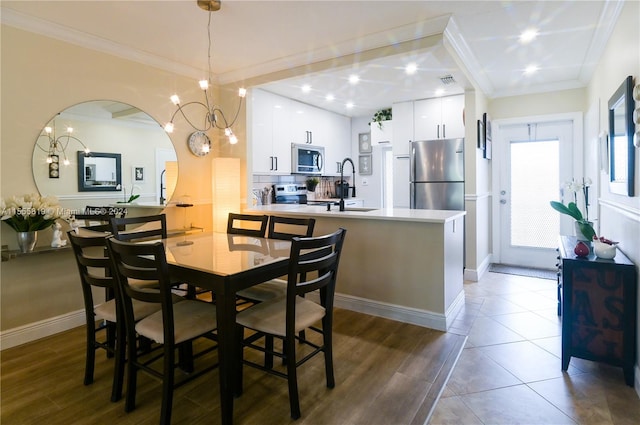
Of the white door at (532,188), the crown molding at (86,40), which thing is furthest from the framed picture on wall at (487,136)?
the crown molding at (86,40)

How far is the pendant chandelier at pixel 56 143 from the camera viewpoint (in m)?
2.89

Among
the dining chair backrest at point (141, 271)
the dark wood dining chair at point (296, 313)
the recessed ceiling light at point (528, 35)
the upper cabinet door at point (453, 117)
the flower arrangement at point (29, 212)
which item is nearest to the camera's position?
the dining chair backrest at point (141, 271)

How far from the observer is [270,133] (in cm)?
485

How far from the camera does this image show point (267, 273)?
1933 millimetres

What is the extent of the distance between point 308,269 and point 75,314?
246cm

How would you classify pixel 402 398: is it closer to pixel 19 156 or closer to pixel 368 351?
pixel 368 351

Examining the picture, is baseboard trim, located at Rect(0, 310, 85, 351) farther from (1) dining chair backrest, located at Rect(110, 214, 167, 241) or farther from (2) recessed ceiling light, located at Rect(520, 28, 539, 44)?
(2) recessed ceiling light, located at Rect(520, 28, 539, 44)

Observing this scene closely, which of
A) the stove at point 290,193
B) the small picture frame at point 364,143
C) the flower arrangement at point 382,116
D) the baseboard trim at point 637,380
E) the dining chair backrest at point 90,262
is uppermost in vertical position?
the flower arrangement at point 382,116

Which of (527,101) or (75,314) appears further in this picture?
(527,101)

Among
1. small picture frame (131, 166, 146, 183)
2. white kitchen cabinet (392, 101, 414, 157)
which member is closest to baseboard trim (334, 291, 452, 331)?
small picture frame (131, 166, 146, 183)

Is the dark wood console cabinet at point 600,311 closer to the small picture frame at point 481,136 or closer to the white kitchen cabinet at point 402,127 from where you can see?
the small picture frame at point 481,136

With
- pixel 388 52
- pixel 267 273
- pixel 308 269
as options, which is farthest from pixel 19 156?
pixel 388 52

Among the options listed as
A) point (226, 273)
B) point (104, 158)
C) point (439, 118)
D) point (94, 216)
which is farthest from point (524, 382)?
point (439, 118)

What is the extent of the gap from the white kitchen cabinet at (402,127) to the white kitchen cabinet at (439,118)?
0.29ft
